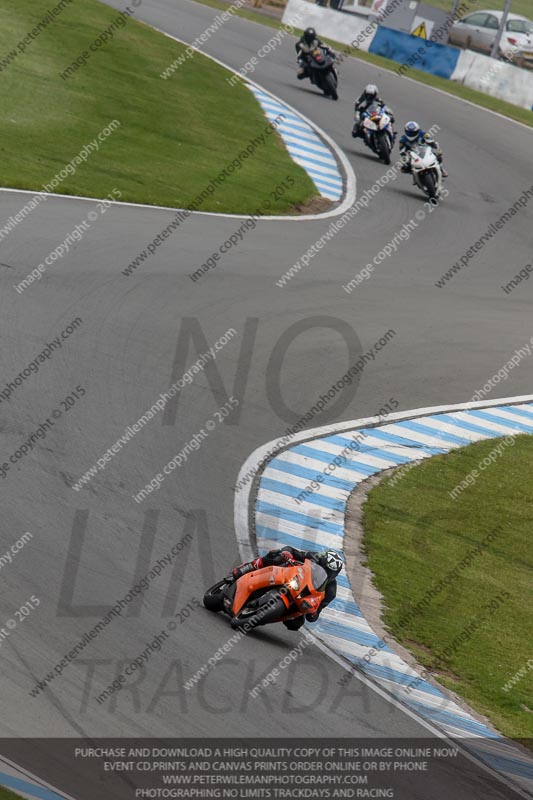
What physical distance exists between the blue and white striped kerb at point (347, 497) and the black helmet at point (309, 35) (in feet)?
58.6

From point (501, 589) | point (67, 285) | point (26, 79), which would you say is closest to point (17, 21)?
point (26, 79)

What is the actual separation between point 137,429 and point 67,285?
4.23 m

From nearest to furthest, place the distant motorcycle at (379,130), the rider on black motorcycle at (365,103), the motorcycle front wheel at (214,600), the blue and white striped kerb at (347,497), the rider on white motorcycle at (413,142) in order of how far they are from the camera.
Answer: the blue and white striped kerb at (347,497) → the motorcycle front wheel at (214,600) → the rider on white motorcycle at (413,142) → the distant motorcycle at (379,130) → the rider on black motorcycle at (365,103)

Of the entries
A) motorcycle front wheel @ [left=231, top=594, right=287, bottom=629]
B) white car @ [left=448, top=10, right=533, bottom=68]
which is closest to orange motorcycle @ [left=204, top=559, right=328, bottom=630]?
motorcycle front wheel @ [left=231, top=594, right=287, bottom=629]

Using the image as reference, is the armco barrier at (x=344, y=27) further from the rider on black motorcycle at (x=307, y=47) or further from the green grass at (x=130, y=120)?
the rider on black motorcycle at (x=307, y=47)

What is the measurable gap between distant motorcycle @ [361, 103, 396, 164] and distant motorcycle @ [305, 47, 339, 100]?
4674 mm

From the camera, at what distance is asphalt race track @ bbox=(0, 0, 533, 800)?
9.03 m

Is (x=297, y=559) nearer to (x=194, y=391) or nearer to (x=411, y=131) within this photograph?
(x=194, y=391)

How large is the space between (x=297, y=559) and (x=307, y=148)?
19.9 m

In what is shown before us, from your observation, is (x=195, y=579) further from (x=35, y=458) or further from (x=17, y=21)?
(x=17, y=21)

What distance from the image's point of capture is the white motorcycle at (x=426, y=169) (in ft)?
87.0

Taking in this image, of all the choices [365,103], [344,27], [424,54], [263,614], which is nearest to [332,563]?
[263,614]

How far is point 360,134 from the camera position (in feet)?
96.0

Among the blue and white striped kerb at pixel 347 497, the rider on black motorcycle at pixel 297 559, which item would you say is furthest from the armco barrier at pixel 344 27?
the rider on black motorcycle at pixel 297 559
